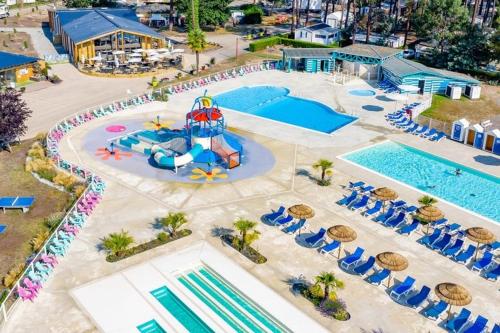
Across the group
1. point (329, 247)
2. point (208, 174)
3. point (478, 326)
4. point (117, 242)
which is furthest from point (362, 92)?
point (478, 326)

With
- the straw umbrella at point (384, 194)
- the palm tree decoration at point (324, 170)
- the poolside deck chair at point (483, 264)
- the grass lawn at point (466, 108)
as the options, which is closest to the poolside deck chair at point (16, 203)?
the palm tree decoration at point (324, 170)

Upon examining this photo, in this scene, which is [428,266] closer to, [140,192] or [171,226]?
[171,226]

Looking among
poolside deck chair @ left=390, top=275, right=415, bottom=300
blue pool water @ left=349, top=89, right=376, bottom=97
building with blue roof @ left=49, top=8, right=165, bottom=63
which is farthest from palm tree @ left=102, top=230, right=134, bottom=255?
building with blue roof @ left=49, top=8, right=165, bottom=63

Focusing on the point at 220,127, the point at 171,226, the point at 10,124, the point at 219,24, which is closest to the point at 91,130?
the point at 10,124

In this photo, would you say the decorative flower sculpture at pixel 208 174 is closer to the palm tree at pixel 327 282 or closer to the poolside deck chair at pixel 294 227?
the poolside deck chair at pixel 294 227

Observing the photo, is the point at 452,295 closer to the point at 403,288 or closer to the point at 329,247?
the point at 403,288

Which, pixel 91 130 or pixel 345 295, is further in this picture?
pixel 91 130
